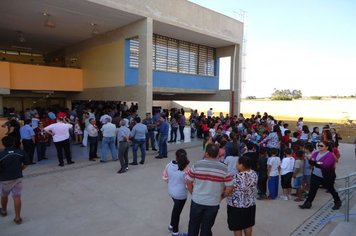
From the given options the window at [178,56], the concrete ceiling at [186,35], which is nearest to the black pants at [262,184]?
the concrete ceiling at [186,35]

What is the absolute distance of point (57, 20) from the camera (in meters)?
13.0

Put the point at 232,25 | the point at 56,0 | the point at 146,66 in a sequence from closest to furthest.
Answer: the point at 56,0 → the point at 146,66 → the point at 232,25

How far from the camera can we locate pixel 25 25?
551 inches

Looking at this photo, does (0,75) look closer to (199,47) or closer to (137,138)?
(137,138)

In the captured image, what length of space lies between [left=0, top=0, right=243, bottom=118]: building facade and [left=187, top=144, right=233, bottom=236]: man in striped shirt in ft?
30.7

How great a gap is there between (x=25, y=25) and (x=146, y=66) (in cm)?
718

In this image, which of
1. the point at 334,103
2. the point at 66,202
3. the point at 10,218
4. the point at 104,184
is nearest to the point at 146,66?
the point at 104,184

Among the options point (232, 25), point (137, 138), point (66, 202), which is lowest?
point (66, 202)

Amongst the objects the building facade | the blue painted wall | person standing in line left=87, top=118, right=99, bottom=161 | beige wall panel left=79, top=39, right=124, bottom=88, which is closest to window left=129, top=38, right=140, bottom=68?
the building facade

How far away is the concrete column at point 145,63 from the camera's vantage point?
1242 cm

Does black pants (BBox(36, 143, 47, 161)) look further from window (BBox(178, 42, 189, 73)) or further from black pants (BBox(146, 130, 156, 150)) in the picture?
window (BBox(178, 42, 189, 73))

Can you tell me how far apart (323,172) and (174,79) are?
478 inches

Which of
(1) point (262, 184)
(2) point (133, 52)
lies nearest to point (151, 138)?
(2) point (133, 52)

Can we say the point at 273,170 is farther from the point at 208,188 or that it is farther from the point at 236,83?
the point at 236,83
